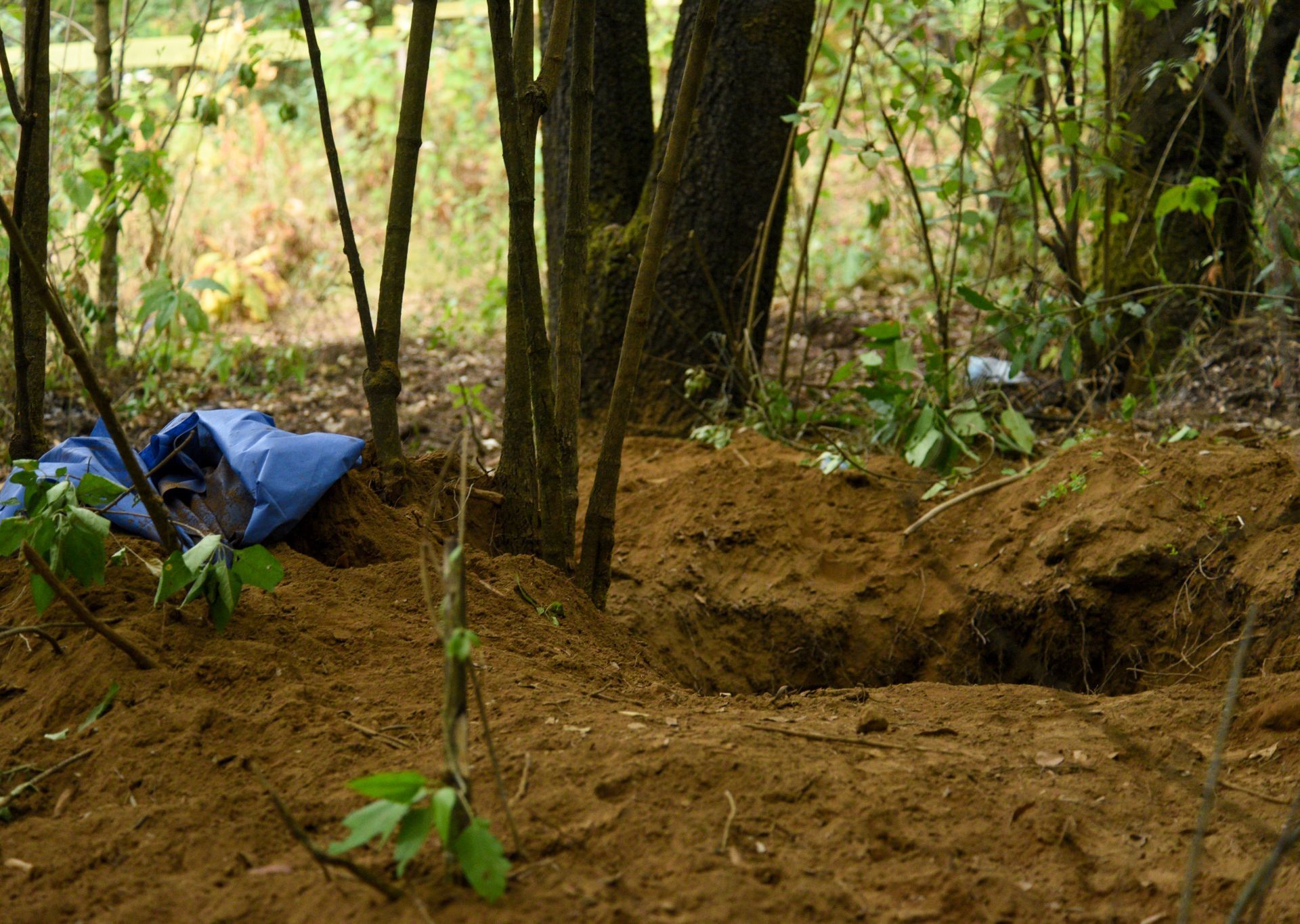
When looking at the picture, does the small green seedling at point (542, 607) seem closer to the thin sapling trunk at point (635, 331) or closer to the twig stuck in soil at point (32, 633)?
the thin sapling trunk at point (635, 331)

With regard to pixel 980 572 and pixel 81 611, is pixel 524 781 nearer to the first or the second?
pixel 81 611

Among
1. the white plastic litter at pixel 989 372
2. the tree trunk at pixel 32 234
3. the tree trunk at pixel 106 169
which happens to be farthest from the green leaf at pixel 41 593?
the tree trunk at pixel 106 169

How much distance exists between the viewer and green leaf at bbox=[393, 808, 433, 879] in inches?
44.2

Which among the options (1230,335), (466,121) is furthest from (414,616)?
(466,121)

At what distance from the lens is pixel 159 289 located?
3.99m

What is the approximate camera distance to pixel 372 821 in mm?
1108

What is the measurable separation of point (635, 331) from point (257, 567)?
934mm

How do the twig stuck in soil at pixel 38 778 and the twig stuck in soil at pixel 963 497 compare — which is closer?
the twig stuck in soil at pixel 38 778

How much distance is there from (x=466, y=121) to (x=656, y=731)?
9.41 meters

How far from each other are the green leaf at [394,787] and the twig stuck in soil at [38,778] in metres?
0.69

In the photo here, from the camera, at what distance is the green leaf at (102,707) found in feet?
5.39

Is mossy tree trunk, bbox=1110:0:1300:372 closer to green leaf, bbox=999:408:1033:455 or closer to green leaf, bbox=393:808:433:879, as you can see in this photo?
green leaf, bbox=999:408:1033:455

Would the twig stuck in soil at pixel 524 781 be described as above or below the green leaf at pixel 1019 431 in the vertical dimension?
below

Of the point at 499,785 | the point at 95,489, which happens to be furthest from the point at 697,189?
the point at 499,785
